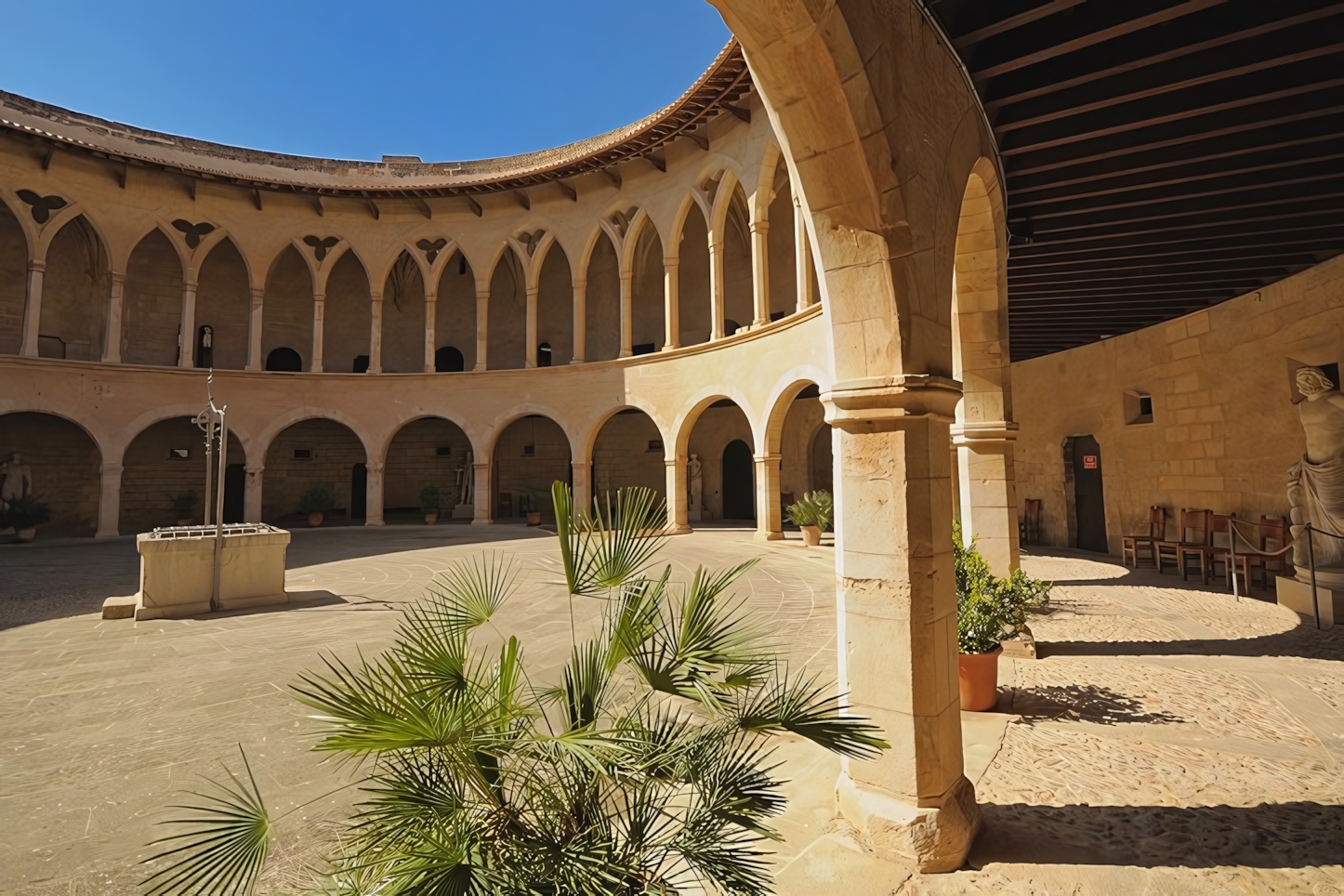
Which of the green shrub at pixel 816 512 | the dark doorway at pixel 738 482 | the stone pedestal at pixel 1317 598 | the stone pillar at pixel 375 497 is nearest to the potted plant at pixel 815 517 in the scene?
the green shrub at pixel 816 512

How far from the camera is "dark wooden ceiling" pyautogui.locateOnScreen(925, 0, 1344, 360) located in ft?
13.6

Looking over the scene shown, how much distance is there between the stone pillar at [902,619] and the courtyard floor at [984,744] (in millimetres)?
194

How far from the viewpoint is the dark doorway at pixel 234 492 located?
1961cm

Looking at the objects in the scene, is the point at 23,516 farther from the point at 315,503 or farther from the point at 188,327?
the point at 315,503

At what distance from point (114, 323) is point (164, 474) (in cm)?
457

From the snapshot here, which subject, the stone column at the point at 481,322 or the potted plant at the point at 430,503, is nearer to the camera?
the stone column at the point at 481,322

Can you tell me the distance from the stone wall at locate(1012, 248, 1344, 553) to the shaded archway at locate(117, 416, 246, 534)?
828 inches

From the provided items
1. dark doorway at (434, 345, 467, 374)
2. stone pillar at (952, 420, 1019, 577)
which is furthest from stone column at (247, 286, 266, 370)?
stone pillar at (952, 420, 1019, 577)

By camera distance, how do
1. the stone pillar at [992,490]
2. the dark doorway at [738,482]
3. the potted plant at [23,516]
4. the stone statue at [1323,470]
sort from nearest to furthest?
the stone pillar at [992,490], the stone statue at [1323,470], the potted plant at [23,516], the dark doorway at [738,482]

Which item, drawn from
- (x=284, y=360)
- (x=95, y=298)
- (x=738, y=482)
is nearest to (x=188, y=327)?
(x=95, y=298)

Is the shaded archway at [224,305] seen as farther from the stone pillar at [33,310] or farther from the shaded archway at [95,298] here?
the stone pillar at [33,310]

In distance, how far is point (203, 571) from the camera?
25.7ft

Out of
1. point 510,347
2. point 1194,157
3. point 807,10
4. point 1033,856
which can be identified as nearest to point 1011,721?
point 1033,856

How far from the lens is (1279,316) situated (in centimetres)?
869
